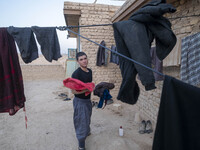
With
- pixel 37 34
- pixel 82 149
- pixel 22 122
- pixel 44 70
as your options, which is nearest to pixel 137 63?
pixel 37 34

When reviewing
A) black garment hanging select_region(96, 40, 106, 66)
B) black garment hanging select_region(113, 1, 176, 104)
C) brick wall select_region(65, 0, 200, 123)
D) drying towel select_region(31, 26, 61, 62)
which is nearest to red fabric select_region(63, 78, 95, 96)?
drying towel select_region(31, 26, 61, 62)

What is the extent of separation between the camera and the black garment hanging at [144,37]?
129 cm

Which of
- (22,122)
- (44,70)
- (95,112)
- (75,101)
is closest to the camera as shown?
(75,101)

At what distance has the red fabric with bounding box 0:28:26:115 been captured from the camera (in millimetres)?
1865

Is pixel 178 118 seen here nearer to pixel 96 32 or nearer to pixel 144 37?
pixel 144 37

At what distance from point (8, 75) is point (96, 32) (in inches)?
185

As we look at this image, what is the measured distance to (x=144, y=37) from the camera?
135 centimetres

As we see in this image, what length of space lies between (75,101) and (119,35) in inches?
69.1

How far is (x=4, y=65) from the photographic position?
1892 mm

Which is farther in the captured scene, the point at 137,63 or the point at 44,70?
the point at 44,70

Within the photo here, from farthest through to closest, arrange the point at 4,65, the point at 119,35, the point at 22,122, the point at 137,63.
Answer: the point at 22,122 → the point at 4,65 → the point at 119,35 → the point at 137,63

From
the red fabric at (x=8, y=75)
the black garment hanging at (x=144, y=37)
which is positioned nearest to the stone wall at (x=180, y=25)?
the black garment hanging at (x=144, y=37)

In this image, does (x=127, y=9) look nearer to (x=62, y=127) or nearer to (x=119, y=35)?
(x=119, y=35)

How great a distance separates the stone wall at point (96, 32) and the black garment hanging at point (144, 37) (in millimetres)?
Answer: 4676
